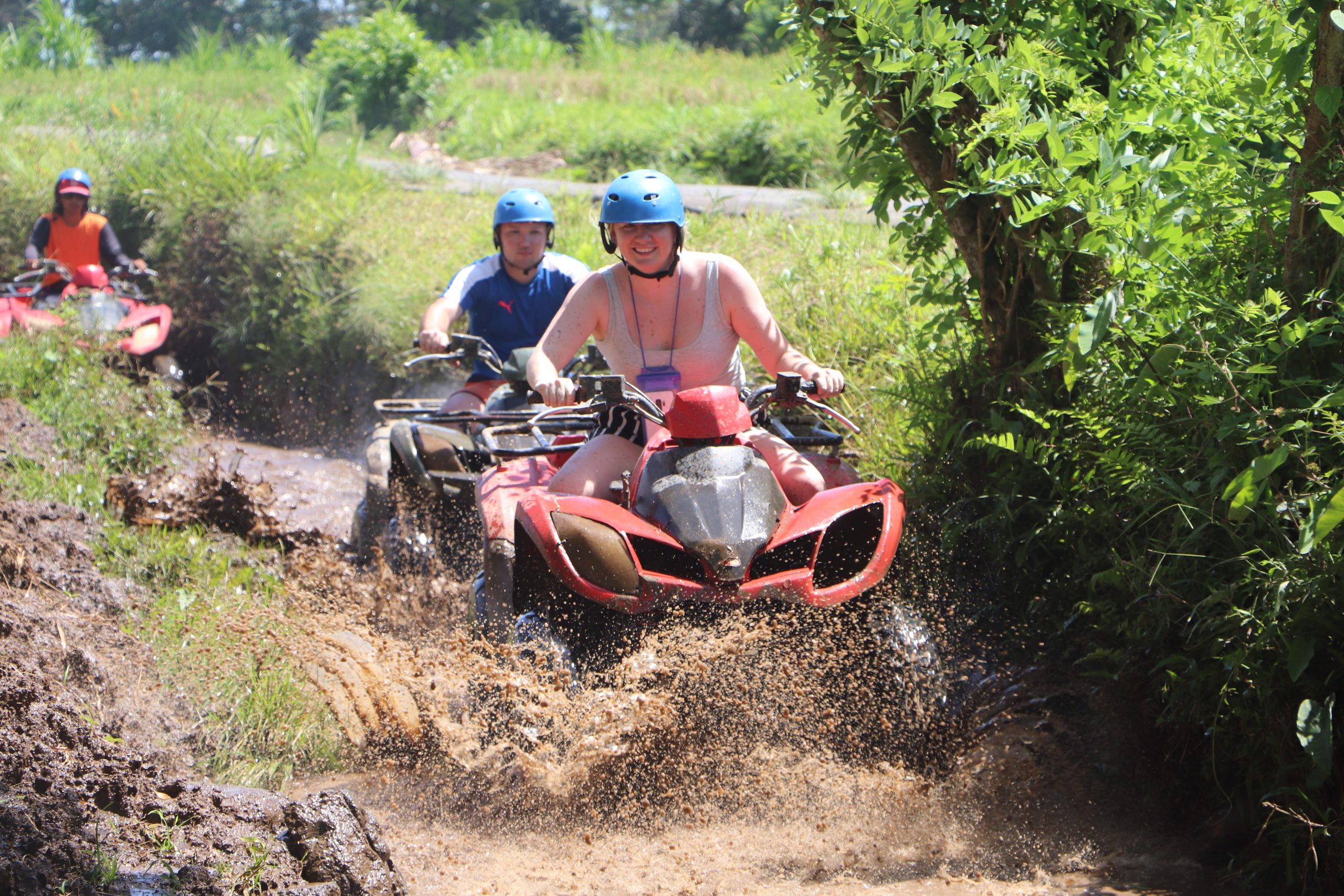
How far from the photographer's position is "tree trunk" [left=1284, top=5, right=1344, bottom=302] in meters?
3.02

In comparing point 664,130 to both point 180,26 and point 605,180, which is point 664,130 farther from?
point 180,26

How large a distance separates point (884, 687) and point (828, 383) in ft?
3.14

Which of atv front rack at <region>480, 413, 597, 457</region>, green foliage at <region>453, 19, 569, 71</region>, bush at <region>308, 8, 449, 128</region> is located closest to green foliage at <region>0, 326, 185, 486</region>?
atv front rack at <region>480, 413, 597, 457</region>

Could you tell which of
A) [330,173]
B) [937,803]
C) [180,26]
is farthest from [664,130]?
Result: [180,26]

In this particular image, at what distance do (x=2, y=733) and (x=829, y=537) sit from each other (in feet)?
7.57

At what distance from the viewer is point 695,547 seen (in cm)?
354

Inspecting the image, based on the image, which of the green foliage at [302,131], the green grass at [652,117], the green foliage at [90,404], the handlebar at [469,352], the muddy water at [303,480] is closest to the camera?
the handlebar at [469,352]

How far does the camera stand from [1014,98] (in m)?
3.68

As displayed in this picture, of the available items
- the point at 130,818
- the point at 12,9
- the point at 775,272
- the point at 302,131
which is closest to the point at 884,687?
the point at 130,818

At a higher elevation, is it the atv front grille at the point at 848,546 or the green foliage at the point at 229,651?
the atv front grille at the point at 848,546

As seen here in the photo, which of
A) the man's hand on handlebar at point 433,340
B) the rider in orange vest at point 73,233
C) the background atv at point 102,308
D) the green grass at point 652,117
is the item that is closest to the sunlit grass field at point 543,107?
the green grass at point 652,117

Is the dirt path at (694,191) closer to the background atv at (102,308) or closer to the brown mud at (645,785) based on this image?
the background atv at (102,308)

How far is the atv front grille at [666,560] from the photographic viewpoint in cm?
365

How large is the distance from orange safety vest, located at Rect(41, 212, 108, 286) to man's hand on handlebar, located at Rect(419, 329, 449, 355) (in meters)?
6.24
